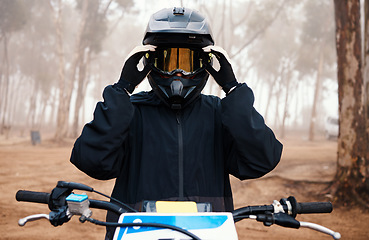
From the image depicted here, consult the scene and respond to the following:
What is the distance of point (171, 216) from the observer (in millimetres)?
1352

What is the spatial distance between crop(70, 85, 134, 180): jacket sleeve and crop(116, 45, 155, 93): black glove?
0.08 m

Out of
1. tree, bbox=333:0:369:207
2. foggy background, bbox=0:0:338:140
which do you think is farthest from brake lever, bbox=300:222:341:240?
foggy background, bbox=0:0:338:140

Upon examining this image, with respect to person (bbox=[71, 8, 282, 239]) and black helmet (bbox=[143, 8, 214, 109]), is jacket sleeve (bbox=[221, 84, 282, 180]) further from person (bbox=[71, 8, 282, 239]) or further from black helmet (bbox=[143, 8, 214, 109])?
black helmet (bbox=[143, 8, 214, 109])

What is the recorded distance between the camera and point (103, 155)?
184 cm

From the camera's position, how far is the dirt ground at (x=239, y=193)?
563cm

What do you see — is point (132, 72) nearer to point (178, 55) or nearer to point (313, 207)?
point (178, 55)

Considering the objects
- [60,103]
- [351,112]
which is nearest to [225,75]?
[351,112]

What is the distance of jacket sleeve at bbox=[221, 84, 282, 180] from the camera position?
6.14 ft

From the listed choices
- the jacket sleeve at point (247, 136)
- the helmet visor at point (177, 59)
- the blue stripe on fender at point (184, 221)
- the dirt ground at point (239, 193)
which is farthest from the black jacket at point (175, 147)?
the dirt ground at point (239, 193)

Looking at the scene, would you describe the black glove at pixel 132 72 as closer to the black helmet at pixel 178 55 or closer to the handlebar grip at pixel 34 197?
the black helmet at pixel 178 55

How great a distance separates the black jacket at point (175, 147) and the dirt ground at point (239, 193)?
3.91m

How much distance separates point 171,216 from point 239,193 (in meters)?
7.65

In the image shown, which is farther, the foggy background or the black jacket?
the foggy background

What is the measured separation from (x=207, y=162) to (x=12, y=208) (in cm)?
598
